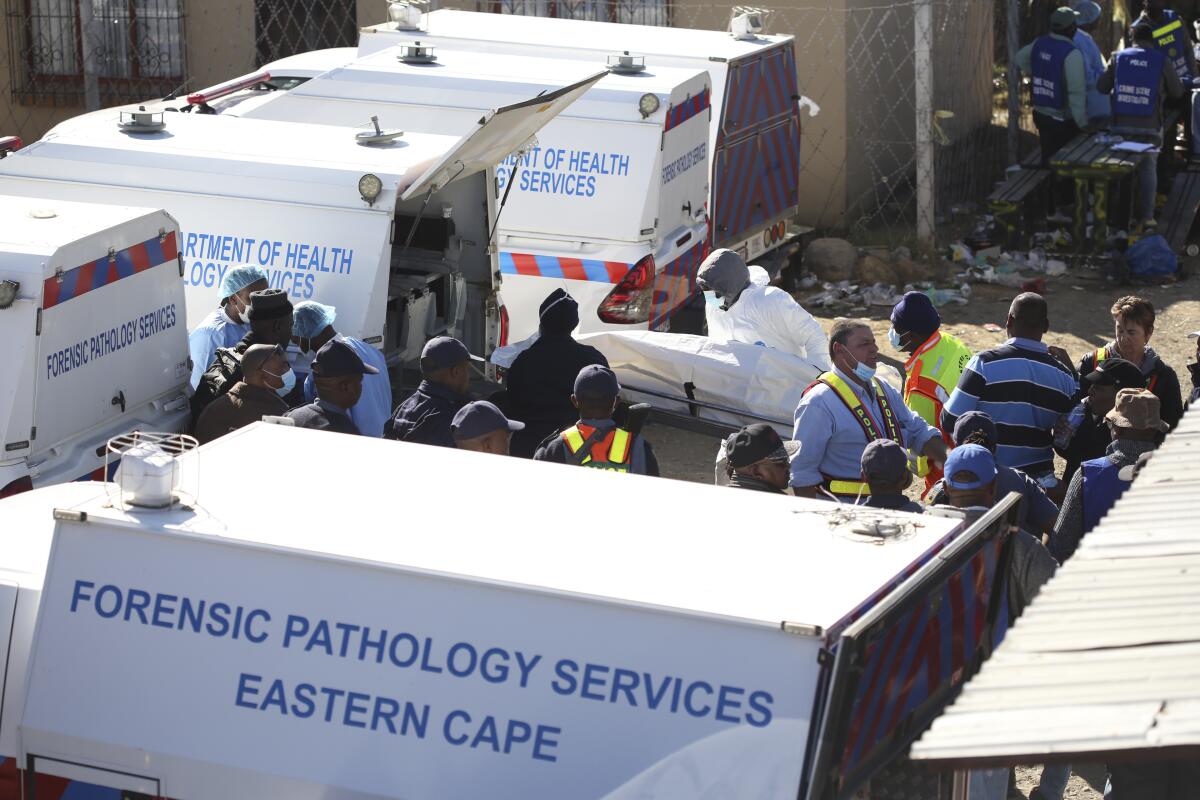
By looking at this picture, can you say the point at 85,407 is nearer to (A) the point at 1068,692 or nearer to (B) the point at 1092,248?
(A) the point at 1068,692

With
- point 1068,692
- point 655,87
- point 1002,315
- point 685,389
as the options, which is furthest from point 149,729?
point 1002,315

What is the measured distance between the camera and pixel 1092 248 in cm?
1374

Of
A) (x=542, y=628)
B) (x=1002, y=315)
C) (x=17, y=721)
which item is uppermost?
(x=542, y=628)

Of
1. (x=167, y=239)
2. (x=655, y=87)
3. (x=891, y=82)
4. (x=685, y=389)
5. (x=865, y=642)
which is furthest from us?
(x=891, y=82)

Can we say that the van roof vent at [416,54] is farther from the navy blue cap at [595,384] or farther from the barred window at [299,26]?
the barred window at [299,26]

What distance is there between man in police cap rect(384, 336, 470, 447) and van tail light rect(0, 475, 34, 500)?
4.66 ft

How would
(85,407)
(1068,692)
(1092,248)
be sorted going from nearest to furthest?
1. (1068,692)
2. (85,407)
3. (1092,248)

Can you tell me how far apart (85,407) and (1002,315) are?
25.6 feet

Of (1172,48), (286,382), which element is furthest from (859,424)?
(1172,48)

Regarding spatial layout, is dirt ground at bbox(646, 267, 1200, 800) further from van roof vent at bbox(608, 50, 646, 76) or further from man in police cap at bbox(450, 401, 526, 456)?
man in police cap at bbox(450, 401, 526, 456)

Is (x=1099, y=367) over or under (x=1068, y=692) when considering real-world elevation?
under

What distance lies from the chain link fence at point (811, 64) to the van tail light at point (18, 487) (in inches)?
347

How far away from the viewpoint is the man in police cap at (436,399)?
257 inches

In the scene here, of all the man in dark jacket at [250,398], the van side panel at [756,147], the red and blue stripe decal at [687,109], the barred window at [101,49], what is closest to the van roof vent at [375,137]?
the man in dark jacket at [250,398]
